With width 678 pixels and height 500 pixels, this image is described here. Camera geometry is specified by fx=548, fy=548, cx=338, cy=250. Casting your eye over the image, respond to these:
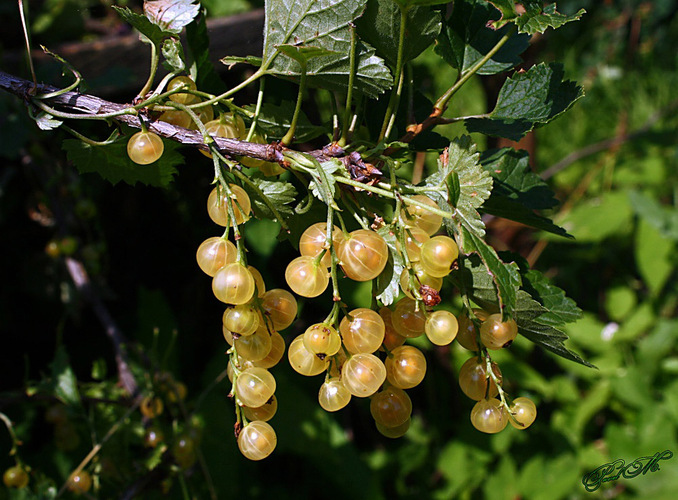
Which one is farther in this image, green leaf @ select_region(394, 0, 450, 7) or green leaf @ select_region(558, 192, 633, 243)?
green leaf @ select_region(558, 192, 633, 243)

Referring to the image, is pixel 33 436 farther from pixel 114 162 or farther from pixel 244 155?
pixel 244 155

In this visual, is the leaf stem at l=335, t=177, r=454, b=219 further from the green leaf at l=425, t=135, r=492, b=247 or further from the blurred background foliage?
the blurred background foliage

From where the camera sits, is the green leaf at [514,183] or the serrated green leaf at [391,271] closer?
the serrated green leaf at [391,271]

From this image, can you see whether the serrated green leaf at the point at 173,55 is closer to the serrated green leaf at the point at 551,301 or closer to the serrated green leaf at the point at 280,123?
the serrated green leaf at the point at 280,123

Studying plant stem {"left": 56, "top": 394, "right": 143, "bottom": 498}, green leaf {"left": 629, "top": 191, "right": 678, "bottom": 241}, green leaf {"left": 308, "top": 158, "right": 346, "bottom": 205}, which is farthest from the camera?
green leaf {"left": 629, "top": 191, "right": 678, "bottom": 241}

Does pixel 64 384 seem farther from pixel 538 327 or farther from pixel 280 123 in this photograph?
pixel 538 327

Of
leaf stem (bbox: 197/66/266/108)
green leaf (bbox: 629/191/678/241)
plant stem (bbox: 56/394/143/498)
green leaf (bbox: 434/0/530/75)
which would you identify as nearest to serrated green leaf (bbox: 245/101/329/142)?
leaf stem (bbox: 197/66/266/108)

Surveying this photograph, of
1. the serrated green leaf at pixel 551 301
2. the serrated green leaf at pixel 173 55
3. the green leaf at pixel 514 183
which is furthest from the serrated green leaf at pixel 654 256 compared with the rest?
the serrated green leaf at pixel 173 55

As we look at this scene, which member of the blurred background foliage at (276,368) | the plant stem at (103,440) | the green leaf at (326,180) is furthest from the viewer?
the blurred background foliage at (276,368)

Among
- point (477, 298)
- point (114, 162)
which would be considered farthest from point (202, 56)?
point (477, 298)
